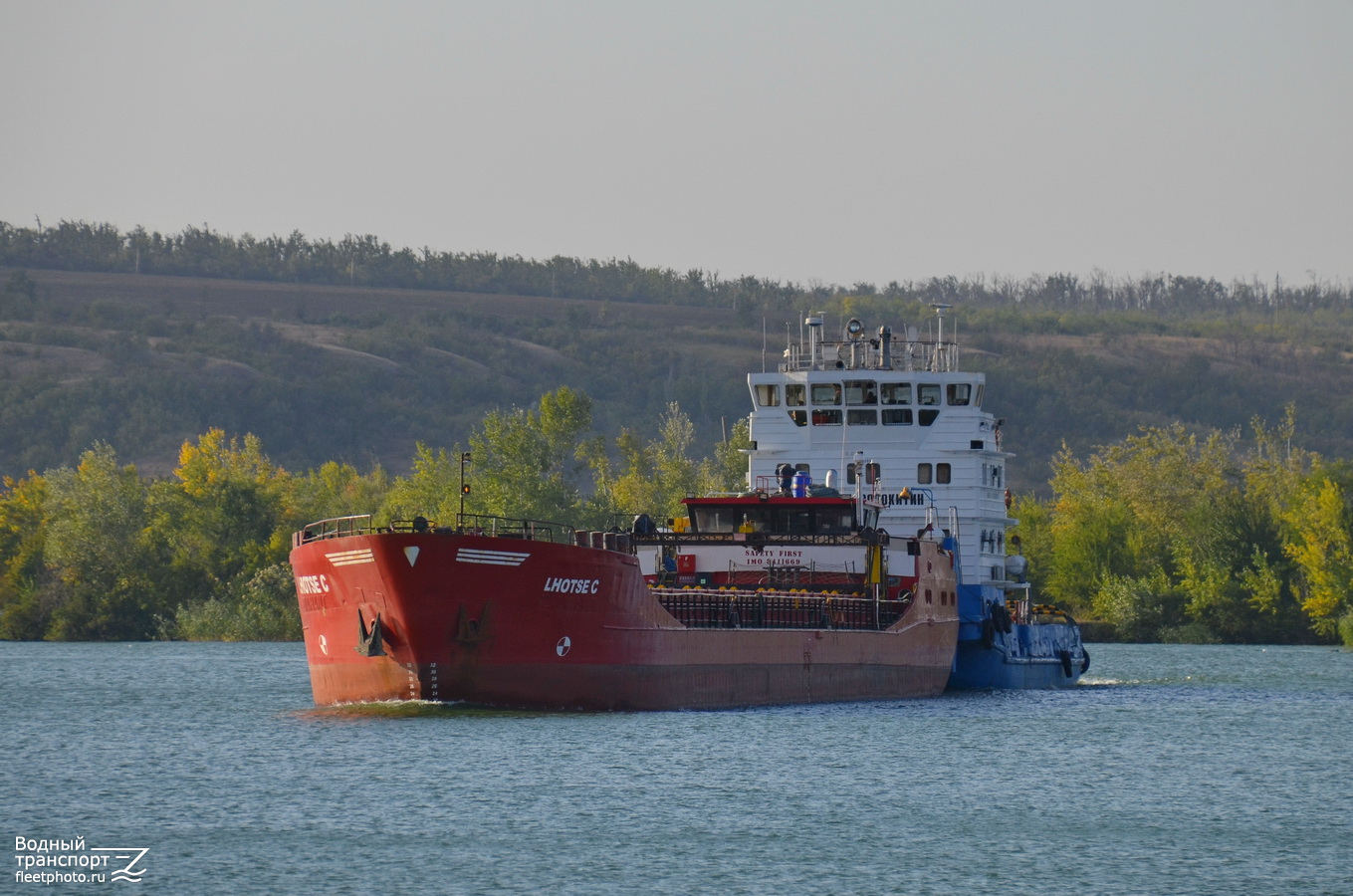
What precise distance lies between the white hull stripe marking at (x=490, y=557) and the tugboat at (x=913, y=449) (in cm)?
1768

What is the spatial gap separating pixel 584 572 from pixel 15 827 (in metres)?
13.1

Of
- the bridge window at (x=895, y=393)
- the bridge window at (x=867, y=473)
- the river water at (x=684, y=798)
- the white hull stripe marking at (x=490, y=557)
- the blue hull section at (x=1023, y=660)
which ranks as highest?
the bridge window at (x=895, y=393)

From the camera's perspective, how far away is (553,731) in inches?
1442

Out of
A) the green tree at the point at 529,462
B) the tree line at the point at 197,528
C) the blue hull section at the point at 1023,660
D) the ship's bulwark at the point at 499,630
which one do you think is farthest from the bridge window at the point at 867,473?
the green tree at the point at 529,462

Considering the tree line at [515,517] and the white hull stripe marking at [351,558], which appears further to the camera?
the tree line at [515,517]

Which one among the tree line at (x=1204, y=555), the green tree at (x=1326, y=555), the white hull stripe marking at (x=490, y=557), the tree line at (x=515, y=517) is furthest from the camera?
the tree line at (x=515, y=517)

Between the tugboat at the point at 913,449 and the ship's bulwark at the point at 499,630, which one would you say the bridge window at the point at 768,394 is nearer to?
the tugboat at the point at 913,449

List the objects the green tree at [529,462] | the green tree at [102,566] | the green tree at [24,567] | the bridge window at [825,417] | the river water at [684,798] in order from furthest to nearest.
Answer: the green tree at [529,462] → the green tree at [24,567] → the green tree at [102,566] → the bridge window at [825,417] → the river water at [684,798]

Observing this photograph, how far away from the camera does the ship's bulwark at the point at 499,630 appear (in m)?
36.5

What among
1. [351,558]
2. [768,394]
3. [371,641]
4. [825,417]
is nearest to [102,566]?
[768,394]

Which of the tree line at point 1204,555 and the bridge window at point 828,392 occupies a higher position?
the bridge window at point 828,392

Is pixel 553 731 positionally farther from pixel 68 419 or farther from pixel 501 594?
pixel 68 419

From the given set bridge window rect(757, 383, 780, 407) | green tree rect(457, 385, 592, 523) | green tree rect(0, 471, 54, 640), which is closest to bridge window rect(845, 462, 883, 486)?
bridge window rect(757, 383, 780, 407)

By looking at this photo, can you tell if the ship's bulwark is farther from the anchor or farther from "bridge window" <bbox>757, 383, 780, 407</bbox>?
"bridge window" <bbox>757, 383, 780, 407</bbox>
